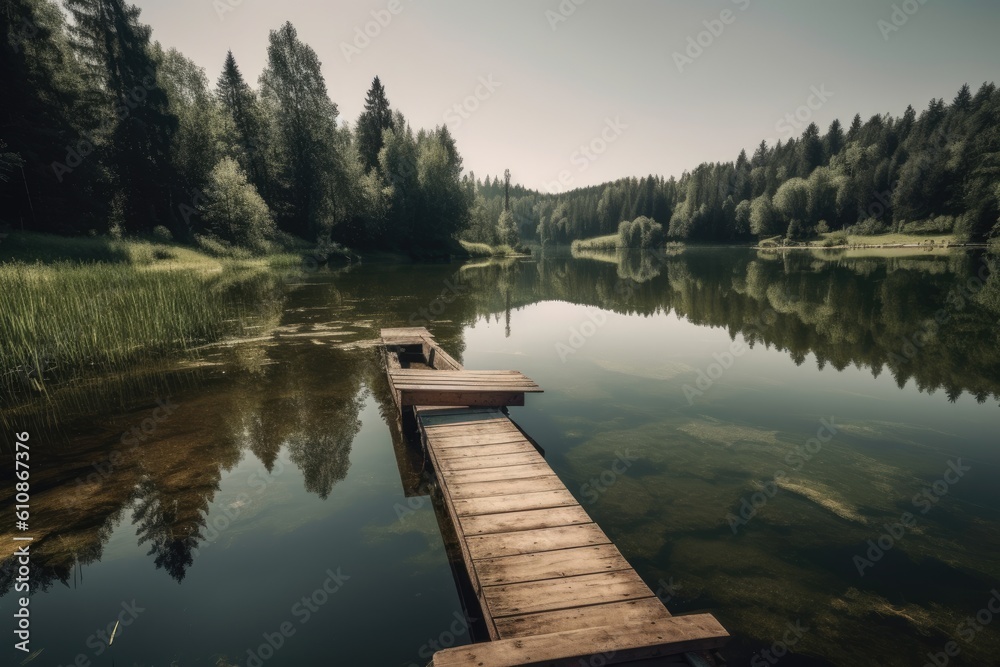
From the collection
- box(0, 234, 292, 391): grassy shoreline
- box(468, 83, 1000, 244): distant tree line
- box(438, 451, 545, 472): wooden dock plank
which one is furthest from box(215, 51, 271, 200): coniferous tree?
box(438, 451, 545, 472): wooden dock plank

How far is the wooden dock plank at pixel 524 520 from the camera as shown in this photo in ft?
14.2

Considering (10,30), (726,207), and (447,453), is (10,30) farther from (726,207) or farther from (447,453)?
(726,207)

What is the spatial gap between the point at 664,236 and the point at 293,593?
13848 cm

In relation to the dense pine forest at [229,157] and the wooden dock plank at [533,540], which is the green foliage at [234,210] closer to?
the dense pine forest at [229,157]

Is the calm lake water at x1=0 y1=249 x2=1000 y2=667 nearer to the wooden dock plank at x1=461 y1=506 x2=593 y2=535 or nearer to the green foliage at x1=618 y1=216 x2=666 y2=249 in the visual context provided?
the wooden dock plank at x1=461 y1=506 x2=593 y2=535

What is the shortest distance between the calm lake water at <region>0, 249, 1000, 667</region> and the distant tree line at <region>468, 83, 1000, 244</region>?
76.7 metres

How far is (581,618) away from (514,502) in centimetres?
169

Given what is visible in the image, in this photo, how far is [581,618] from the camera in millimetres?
3221

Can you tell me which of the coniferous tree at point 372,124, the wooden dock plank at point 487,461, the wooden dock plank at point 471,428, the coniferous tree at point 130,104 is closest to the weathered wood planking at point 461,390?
the wooden dock plank at point 471,428

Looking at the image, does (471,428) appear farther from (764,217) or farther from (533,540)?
(764,217)

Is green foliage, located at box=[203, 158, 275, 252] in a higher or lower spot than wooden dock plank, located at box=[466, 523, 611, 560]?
higher

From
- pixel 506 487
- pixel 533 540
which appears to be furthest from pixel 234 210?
pixel 533 540

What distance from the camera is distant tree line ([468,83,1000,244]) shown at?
77.9 m

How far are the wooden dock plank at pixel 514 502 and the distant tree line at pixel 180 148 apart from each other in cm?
3073
